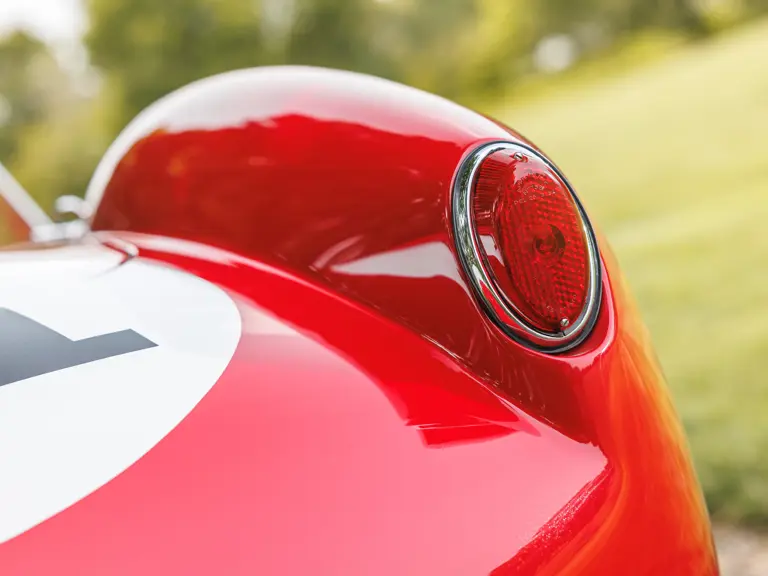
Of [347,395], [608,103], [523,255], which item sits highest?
[608,103]

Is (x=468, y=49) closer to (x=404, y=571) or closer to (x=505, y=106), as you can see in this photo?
(x=505, y=106)

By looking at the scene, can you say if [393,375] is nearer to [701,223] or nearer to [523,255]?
[523,255]

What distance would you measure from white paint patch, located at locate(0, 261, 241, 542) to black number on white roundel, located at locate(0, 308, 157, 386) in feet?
0.03

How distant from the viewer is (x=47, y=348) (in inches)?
34.0

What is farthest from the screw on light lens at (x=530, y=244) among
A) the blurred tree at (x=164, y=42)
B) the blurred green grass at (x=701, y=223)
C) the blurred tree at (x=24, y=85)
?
the blurred tree at (x=24, y=85)

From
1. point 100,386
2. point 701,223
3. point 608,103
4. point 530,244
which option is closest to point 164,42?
point 608,103

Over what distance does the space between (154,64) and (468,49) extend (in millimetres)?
10435

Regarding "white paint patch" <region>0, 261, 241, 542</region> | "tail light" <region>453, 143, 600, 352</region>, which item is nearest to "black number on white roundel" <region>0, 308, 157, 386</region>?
"white paint patch" <region>0, 261, 241, 542</region>

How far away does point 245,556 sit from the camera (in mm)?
668

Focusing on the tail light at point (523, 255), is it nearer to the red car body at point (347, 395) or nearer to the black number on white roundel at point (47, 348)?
the red car body at point (347, 395)

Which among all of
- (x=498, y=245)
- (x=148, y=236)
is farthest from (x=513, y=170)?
(x=148, y=236)

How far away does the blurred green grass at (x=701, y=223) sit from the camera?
8.62ft

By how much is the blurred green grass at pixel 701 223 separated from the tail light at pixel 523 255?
0.24 meters

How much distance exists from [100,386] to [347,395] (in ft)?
0.82
